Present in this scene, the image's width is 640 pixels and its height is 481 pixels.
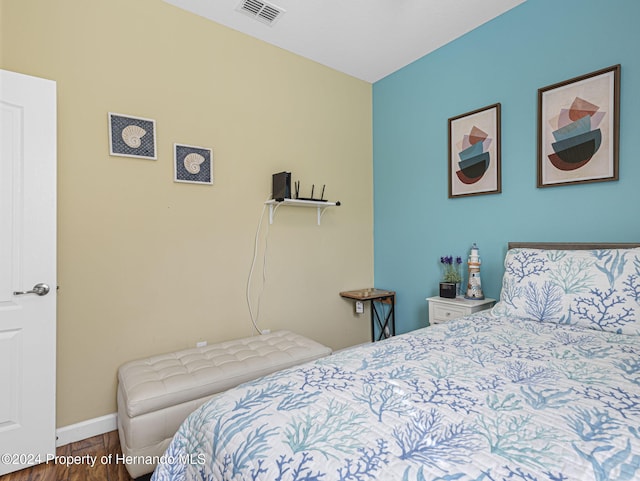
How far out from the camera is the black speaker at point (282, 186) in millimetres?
2572

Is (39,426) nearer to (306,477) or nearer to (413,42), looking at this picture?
(306,477)

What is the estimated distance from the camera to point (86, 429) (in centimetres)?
197

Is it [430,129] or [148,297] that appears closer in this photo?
[148,297]

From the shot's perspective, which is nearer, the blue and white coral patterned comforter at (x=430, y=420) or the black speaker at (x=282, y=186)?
the blue and white coral patterned comforter at (x=430, y=420)

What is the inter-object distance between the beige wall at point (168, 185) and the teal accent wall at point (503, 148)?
0.62m

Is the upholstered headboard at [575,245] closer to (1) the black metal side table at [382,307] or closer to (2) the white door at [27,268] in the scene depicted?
(1) the black metal side table at [382,307]

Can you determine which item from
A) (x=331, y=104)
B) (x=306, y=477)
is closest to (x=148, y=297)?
(x=306, y=477)

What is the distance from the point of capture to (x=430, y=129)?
294 cm

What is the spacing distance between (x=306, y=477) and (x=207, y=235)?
198 centimetres

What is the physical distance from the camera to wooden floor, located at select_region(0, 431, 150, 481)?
1621 mm

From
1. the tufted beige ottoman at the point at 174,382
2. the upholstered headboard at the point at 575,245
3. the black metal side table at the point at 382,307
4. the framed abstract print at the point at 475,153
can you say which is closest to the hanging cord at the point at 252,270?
the tufted beige ottoman at the point at 174,382

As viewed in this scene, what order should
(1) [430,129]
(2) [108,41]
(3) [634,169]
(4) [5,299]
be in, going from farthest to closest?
(1) [430,129]
(2) [108,41]
(3) [634,169]
(4) [5,299]

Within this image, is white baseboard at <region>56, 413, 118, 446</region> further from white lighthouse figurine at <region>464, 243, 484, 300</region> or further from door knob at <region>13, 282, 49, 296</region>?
white lighthouse figurine at <region>464, 243, 484, 300</region>

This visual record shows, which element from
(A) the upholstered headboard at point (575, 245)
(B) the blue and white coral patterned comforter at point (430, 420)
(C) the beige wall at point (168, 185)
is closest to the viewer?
(B) the blue and white coral patterned comforter at point (430, 420)
